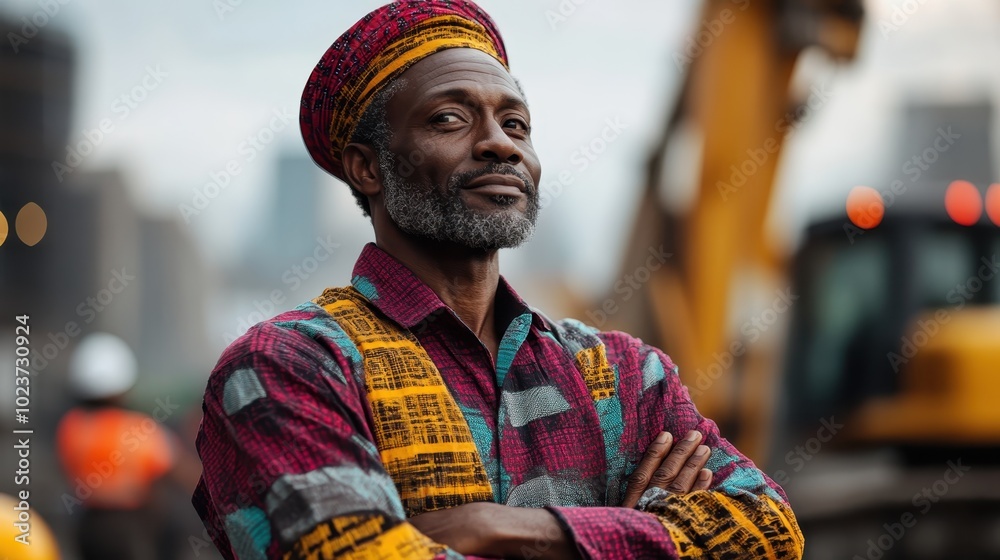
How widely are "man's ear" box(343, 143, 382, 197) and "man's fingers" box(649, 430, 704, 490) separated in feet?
2.38

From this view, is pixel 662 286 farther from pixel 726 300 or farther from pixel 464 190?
pixel 464 190

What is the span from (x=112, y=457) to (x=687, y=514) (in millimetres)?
5378

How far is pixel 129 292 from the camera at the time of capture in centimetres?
2989

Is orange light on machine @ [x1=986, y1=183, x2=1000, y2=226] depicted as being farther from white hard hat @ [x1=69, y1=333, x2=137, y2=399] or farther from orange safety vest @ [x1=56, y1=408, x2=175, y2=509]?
white hard hat @ [x1=69, y1=333, x2=137, y2=399]

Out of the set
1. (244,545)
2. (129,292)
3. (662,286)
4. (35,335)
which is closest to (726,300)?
(662,286)

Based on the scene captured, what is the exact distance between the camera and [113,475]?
6730mm

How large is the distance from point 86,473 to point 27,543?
2269 millimetres

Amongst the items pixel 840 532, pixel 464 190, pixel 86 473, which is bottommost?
pixel 840 532

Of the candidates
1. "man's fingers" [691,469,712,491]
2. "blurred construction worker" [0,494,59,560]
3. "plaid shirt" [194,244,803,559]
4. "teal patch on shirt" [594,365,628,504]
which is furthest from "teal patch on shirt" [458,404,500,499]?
"blurred construction worker" [0,494,59,560]

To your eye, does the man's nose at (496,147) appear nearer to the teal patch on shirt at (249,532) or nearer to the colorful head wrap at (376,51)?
the colorful head wrap at (376,51)

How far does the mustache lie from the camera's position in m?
2.13

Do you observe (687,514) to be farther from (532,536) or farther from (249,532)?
(249,532)

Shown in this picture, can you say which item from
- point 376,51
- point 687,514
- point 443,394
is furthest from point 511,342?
point 376,51

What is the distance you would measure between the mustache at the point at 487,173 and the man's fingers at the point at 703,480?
59cm
